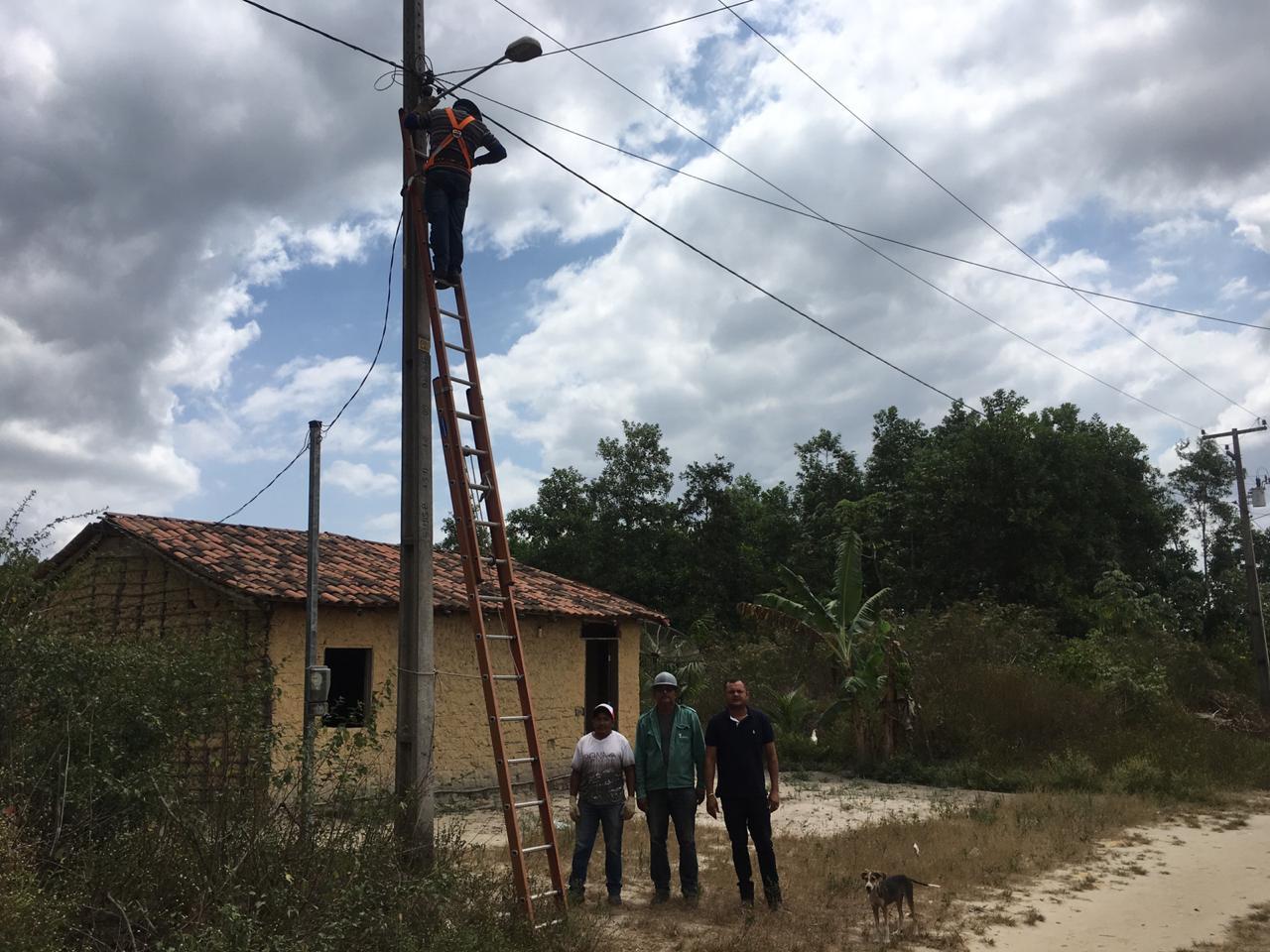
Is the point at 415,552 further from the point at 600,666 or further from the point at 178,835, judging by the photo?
the point at 600,666

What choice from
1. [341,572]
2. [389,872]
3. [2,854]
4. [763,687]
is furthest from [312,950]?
[763,687]

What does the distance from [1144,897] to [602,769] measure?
4.83 metres

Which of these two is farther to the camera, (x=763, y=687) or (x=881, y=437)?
(x=881, y=437)

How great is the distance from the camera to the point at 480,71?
299 inches

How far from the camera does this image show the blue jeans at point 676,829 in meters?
7.46

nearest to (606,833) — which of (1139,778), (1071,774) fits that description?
(1071,774)

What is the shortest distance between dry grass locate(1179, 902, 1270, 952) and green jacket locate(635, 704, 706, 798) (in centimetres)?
349

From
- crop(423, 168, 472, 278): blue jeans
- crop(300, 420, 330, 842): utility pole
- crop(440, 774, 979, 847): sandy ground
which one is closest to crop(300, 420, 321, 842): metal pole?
crop(300, 420, 330, 842): utility pole

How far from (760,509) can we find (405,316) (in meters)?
35.7

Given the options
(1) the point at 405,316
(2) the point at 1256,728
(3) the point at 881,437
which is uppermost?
(3) the point at 881,437

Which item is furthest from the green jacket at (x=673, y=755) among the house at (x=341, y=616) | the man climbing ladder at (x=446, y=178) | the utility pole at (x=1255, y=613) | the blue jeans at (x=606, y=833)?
the utility pole at (x=1255, y=613)

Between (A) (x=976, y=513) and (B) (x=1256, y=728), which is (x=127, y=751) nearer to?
(B) (x=1256, y=728)

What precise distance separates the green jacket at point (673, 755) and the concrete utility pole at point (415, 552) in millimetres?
1862

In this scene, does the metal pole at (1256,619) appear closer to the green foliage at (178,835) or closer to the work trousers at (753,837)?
the work trousers at (753,837)
